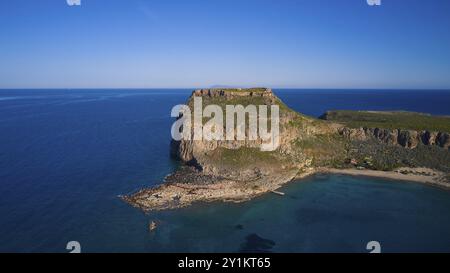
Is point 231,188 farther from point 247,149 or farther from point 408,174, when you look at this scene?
point 408,174

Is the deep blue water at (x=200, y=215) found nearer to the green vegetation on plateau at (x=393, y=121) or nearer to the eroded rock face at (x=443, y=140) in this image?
the eroded rock face at (x=443, y=140)

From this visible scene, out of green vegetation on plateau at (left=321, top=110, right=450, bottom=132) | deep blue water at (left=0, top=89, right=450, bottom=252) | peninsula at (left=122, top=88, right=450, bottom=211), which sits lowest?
deep blue water at (left=0, top=89, right=450, bottom=252)

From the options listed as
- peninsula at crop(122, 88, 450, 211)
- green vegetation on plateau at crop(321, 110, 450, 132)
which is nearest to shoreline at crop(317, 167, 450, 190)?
peninsula at crop(122, 88, 450, 211)

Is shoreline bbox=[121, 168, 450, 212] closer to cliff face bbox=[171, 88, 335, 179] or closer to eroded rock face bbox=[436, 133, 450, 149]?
cliff face bbox=[171, 88, 335, 179]

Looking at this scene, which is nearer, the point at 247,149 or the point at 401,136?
the point at 247,149

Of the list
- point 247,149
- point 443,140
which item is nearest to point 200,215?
point 247,149
